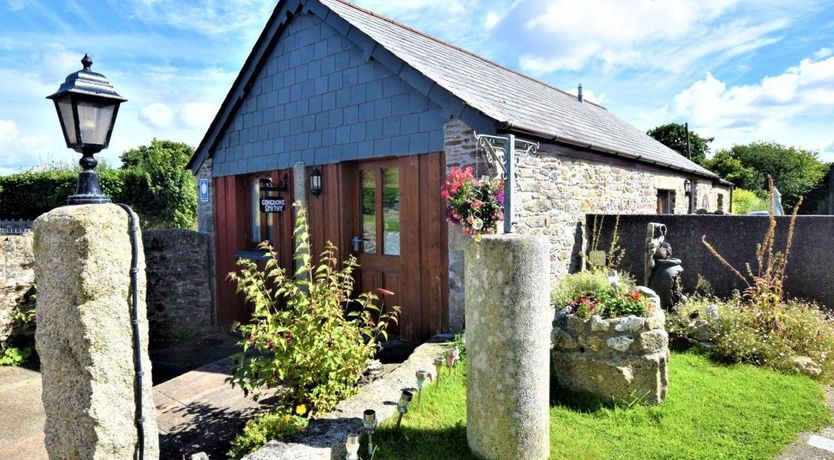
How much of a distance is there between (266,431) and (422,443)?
1196 millimetres

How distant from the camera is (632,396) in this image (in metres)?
4.13

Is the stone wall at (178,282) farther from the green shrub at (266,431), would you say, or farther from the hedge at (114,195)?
the hedge at (114,195)

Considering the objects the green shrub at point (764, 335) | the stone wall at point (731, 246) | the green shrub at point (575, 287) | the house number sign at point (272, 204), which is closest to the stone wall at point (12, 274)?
the house number sign at point (272, 204)

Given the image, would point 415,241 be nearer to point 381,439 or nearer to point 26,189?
point 381,439

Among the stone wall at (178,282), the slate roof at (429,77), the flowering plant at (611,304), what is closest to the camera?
the flowering plant at (611,304)

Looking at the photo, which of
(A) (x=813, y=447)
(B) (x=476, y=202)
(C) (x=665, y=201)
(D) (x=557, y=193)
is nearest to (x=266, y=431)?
(B) (x=476, y=202)

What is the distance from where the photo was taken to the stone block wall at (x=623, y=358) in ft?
13.5

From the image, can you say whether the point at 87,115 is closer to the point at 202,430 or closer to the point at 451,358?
the point at 202,430

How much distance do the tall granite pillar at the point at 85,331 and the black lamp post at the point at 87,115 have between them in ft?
1.13

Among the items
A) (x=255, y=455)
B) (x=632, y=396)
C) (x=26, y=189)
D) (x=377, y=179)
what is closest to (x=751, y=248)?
(x=632, y=396)

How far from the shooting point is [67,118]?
9.94ft

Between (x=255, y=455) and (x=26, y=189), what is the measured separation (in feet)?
63.5

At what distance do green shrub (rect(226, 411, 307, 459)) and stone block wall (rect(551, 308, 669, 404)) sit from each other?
99.7 inches

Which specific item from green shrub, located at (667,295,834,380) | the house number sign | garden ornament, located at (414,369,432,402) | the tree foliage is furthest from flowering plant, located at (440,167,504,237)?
the tree foliage
